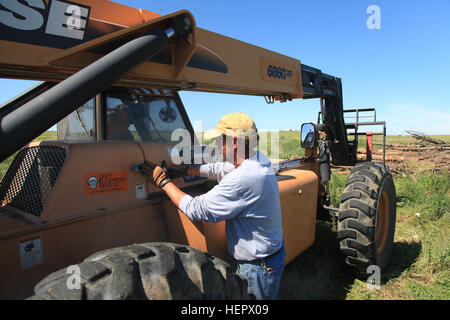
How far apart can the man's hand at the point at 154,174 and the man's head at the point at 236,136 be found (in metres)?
0.45

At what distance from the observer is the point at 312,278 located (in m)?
4.03

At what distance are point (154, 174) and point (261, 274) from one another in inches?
41.9

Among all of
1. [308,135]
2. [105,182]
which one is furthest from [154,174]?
[308,135]

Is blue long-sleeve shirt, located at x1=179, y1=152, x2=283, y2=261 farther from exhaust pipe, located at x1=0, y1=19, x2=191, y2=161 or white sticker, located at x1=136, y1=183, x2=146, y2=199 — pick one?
exhaust pipe, located at x1=0, y1=19, x2=191, y2=161

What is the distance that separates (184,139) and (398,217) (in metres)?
5.27

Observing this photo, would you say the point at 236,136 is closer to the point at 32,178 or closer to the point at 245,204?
the point at 245,204

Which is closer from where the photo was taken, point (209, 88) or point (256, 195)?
point (256, 195)

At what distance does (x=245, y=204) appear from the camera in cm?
216

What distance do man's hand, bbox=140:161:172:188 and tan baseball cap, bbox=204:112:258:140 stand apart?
0.45 m

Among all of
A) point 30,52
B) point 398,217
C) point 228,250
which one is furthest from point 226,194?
point 398,217

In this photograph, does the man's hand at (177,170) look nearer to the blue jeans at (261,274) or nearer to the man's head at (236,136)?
the man's head at (236,136)

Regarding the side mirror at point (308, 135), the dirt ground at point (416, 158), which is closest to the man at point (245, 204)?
the side mirror at point (308, 135)
